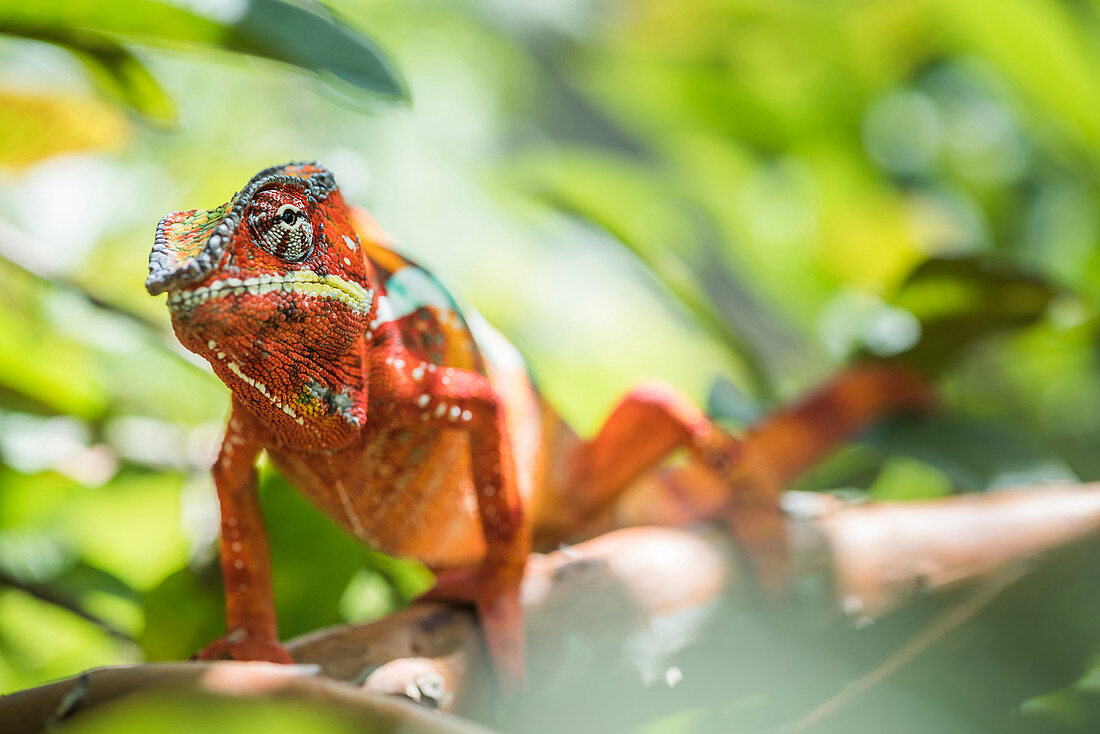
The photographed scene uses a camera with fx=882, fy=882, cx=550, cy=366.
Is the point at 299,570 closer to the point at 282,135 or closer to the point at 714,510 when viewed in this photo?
the point at 714,510

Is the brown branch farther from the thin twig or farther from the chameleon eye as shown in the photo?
the chameleon eye

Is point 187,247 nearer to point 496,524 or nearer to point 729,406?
point 496,524

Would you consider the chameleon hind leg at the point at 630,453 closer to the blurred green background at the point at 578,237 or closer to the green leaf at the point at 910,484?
the blurred green background at the point at 578,237

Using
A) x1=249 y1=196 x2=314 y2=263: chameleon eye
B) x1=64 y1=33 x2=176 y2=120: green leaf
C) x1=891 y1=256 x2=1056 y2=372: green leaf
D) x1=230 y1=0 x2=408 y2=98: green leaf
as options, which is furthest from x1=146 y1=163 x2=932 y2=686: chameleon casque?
x1=891 y1=256 x2=1056 y2=372: green leaf

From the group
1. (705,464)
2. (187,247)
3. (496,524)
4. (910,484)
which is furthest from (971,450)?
(187,247)

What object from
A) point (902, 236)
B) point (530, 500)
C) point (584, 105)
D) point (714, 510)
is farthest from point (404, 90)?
point (584, 105)
